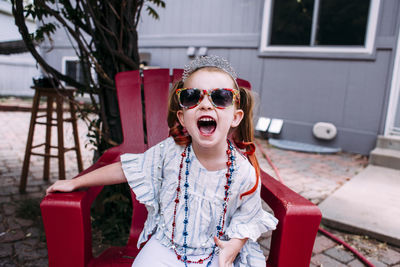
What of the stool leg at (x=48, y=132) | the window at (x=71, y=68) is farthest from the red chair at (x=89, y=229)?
the window at (x=71, y=68)

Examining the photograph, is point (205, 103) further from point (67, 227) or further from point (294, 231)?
point (67, 227)

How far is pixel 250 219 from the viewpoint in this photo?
1.20 m

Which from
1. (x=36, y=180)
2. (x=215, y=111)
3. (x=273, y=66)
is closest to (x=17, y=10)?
(x=215, y=111)

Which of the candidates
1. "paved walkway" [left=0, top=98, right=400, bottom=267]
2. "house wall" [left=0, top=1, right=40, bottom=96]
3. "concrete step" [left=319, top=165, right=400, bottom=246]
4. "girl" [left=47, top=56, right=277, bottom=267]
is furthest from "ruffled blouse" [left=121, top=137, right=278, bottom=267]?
"house wall" [left=0, top=1, right=40, bottom=96]

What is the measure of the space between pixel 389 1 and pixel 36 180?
5113mm

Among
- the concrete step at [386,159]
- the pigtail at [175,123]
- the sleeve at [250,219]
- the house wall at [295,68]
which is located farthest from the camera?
the house wall at [295,68]

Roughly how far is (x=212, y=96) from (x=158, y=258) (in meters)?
0.63

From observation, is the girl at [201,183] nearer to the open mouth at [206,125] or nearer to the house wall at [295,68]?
the open mouth at [206,125]

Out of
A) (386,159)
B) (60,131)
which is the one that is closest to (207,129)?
(60,131)

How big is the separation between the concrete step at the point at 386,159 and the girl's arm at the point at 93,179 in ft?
13.1

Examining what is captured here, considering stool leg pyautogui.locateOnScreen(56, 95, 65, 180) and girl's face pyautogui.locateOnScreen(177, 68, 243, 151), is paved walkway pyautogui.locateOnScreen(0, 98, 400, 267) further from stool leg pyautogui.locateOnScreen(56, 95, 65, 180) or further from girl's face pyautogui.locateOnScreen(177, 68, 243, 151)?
girl's face pyautogui.locateOnScreen(177, 68, 243, 151)

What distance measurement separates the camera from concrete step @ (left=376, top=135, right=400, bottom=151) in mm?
4441

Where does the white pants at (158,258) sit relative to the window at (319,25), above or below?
below

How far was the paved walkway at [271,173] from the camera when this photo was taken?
1973 millimetres
